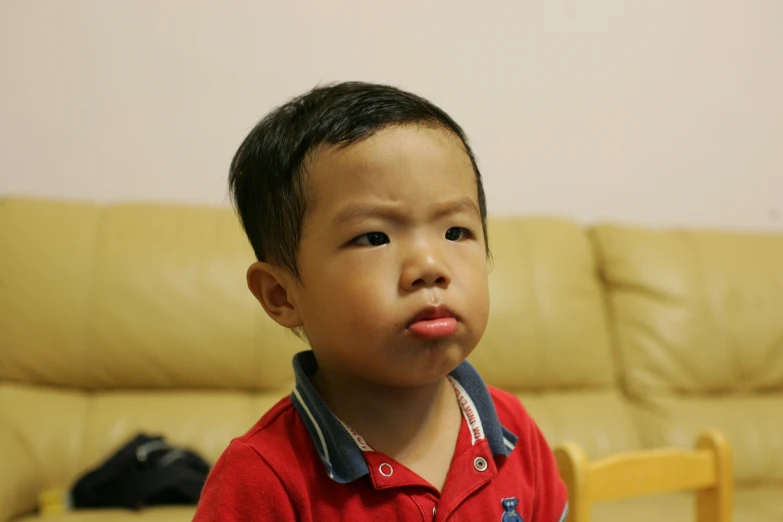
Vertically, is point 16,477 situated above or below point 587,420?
above

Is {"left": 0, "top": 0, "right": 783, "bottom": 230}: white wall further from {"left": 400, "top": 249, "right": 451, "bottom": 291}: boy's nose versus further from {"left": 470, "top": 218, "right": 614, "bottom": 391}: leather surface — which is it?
{"left": 400, "top": 249, "right": 451, "bottom": 291}: boy's nose

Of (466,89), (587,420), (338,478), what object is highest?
(466,89)

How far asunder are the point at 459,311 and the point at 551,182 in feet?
5.82

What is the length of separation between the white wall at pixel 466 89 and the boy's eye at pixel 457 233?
1.52 metres

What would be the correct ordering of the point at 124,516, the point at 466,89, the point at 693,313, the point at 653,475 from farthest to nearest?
the point at 466,89 → the point at 693,313 → the point at 124,516 → the point at 653,475

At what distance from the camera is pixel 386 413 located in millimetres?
783

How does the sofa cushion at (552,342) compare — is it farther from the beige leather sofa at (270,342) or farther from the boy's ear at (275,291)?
the boy's ear at (275,291)

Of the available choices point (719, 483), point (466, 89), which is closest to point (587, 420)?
point (719, 483)

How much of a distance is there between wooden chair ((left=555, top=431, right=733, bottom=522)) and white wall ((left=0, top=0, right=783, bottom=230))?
50.7 inches

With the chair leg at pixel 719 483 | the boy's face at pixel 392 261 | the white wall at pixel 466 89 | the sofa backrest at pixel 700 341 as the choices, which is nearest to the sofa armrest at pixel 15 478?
the white wall at pixel 466 89

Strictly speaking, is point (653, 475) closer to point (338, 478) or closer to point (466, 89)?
point (338, 478)

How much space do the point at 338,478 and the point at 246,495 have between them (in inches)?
3.4

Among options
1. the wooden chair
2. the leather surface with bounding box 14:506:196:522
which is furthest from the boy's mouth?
the leather surface with bounding box 14:506:196:522

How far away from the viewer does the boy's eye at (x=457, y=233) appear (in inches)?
29.3
